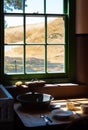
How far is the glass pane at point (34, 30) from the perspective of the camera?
13.0 ft

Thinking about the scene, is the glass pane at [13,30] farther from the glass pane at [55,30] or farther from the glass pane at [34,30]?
the glass pane at [55,30]

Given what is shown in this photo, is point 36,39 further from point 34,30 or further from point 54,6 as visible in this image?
point 54,6

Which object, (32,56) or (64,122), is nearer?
(64,122)

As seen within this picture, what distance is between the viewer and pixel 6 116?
110 inches

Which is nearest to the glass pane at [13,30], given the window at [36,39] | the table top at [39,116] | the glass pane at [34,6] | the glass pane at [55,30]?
the window at [36,39]

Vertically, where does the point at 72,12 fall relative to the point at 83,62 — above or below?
above

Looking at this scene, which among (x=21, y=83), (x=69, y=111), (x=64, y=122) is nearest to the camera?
(x=64, y=122)

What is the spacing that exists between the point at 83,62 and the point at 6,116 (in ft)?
4.90

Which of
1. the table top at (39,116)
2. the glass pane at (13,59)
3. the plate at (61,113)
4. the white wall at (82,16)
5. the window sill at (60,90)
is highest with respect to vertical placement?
the white wall at (82,16)

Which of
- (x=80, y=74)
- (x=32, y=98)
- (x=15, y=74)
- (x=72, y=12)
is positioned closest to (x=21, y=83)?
(x=15, y=74)

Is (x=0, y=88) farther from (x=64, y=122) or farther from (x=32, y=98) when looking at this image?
(x=64, y=122)

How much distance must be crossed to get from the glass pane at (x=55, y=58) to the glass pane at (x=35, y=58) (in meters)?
0.09

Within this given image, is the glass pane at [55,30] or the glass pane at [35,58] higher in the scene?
the glass pane at [55,30]

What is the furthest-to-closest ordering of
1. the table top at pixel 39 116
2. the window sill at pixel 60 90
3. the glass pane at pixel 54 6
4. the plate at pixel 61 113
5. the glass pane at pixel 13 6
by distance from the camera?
the glass pane at pixel 54 6, the glass pane at pixel 13 6, the window sill at pixel 60 90, the plate at pixel 61 113, the table top at pixel 39 116
